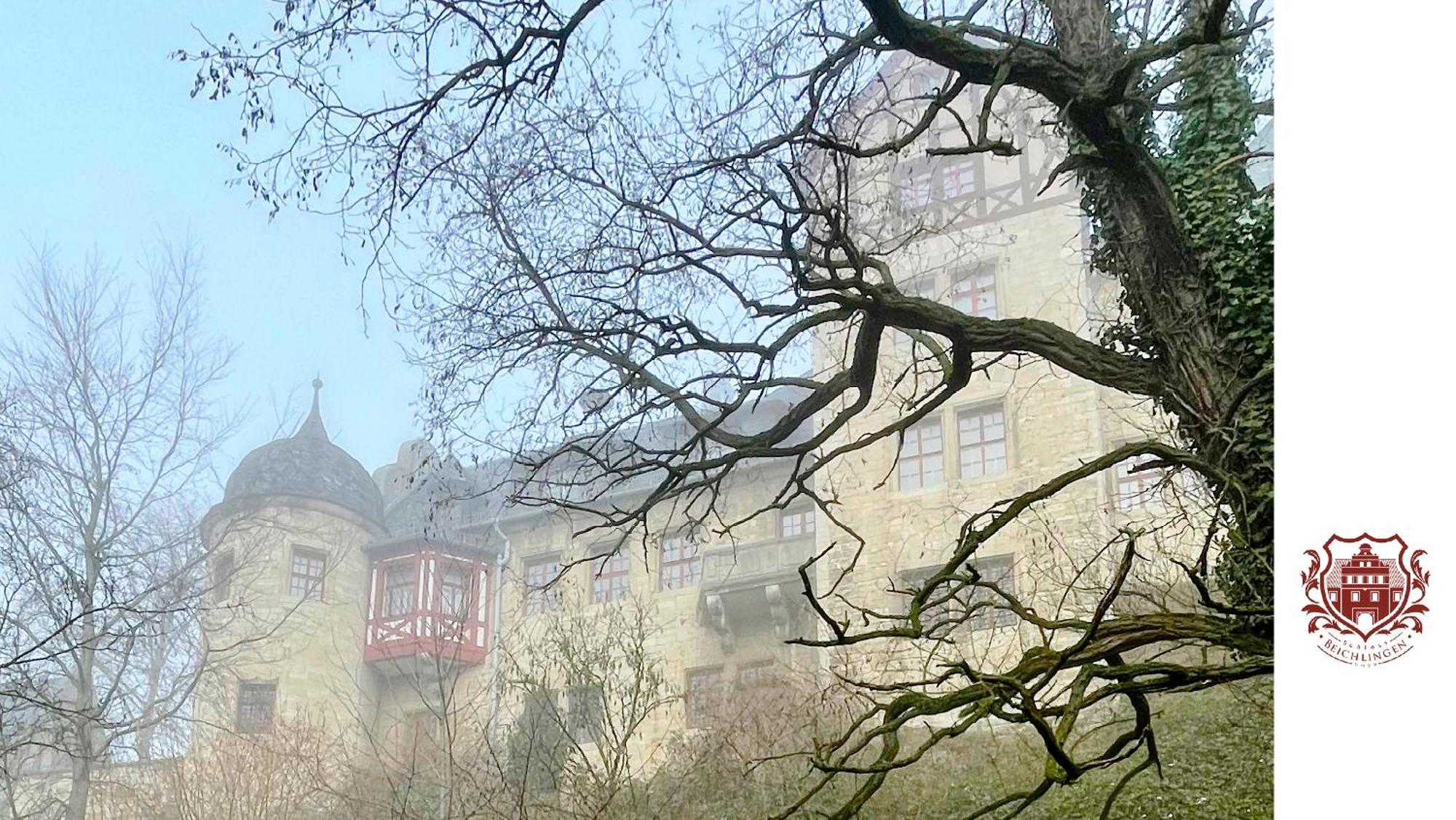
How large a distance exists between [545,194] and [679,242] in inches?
12.9

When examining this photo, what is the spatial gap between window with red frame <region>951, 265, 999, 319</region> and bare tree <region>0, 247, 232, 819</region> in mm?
1670

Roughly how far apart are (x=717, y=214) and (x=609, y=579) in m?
0.82

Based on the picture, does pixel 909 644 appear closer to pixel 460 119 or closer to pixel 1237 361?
pixel 1237 361

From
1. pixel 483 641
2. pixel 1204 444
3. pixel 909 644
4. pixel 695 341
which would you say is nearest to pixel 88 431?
pixel 483 641

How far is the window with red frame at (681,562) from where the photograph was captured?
9.92 feet

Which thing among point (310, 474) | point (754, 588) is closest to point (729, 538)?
point (754, 588)

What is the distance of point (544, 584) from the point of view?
120 inches

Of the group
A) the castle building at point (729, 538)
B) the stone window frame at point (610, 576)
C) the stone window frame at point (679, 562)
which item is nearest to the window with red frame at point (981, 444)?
the castle building at point (729, 538)

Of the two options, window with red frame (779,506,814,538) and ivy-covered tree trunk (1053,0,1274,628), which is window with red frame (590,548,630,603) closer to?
window with red frame (779,506,814,538)

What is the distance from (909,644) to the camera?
2.93m

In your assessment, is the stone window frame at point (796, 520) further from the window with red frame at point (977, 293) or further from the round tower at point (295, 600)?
the round tower at point (295, 600)
